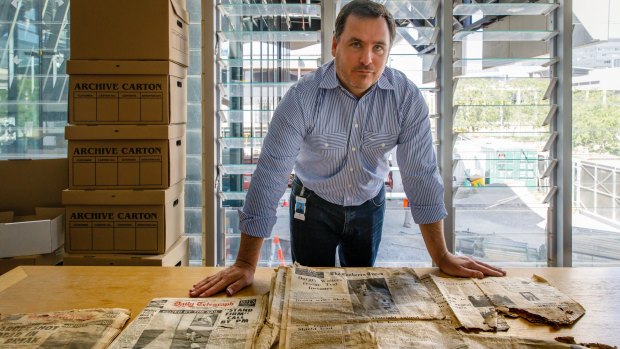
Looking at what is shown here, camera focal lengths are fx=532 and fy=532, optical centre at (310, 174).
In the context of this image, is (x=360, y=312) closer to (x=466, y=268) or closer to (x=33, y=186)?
(x=466, y=268)

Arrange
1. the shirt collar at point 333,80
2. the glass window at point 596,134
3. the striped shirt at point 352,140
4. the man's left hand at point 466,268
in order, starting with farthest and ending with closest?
the glass window at point 596,134
the shirt collar at point 333,80
the striped shirt at point 352,140
the man's left hand at point 466,268

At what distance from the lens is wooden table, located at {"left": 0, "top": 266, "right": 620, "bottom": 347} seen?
107 centimetres

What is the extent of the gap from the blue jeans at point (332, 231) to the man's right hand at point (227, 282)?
522 millimetres

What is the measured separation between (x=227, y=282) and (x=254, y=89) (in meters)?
1.50

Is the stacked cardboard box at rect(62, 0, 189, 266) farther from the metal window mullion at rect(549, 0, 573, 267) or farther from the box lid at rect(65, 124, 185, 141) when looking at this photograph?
the metal window mullion at rect(549, 0, 573, 267)

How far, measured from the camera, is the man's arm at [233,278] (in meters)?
1.27

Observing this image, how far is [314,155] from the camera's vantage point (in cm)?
184

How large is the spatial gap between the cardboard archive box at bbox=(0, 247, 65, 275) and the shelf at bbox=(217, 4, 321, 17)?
142cm

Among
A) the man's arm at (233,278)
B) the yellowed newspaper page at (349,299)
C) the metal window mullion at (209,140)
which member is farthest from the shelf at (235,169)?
the yellowed newspaper page at (349,299)

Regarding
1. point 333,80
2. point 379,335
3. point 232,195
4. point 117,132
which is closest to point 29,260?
point 117,132

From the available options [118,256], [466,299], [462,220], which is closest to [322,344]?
[466,299]

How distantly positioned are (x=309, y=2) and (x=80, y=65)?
3.72 feet

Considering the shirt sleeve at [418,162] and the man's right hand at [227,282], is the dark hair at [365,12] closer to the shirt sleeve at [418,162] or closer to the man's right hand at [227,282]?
the shirt sleeve at [418,162]

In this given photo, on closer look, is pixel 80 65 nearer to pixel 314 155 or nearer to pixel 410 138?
pixel 314 155
